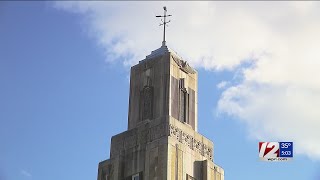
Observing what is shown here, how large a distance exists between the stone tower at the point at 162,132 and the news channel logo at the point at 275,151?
534 cm

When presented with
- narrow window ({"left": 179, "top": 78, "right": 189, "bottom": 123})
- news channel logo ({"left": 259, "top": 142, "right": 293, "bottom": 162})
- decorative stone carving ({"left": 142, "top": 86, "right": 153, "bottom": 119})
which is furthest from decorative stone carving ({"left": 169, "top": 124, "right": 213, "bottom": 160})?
news channel logo ({"left": 259, "top": 142, "right": 293, "bottom": 162})

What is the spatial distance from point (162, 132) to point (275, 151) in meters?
9.14

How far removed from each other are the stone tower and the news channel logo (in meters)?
5.34

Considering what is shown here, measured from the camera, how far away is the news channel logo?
58844mm

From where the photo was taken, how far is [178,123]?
205 feet

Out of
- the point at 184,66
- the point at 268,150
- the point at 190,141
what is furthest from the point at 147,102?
the point at 268,150

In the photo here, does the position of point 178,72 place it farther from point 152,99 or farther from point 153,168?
point 153,168

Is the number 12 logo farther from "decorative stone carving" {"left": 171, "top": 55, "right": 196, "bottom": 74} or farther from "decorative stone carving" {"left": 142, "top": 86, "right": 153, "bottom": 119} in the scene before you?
"decorative stone carving" {"left": 171, "top": 55, "right": 196, "bottom": 74}

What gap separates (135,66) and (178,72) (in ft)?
14.1

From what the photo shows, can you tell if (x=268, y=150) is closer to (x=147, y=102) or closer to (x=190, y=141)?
(x=190, y=141)

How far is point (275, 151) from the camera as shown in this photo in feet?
195

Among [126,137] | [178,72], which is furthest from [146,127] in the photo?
[178,72]

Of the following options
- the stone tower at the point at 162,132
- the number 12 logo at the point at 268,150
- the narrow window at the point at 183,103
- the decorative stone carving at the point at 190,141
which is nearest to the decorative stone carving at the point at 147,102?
the stone tower at the point at 162,132

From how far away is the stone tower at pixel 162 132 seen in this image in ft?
197
